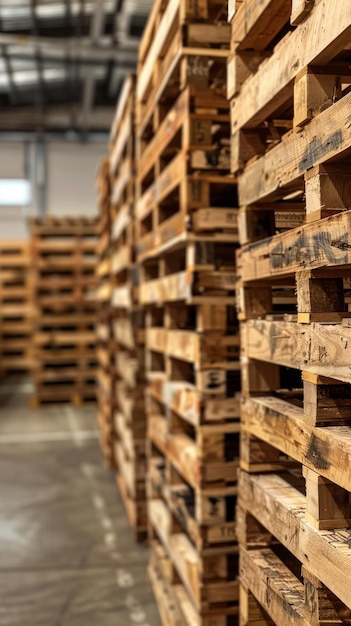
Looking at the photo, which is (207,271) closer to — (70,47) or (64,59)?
(70,47)

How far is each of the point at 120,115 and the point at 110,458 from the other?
12.5 feet

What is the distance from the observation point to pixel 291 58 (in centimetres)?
197

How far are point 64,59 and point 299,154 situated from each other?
10.9m

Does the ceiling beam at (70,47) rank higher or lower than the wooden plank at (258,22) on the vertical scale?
higher

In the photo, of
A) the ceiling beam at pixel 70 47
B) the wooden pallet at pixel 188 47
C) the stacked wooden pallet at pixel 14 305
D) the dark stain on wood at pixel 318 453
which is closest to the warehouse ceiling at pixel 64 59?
the ceiling beam at pixel 70 47

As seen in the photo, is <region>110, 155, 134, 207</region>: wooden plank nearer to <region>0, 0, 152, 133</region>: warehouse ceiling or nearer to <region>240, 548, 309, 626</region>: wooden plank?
<region>240, 548, 309, 626</region>: wooden plank

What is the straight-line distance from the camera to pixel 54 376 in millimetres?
12383

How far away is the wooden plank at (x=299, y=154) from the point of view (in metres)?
1.68

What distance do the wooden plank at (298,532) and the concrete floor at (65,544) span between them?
1985 millimetres

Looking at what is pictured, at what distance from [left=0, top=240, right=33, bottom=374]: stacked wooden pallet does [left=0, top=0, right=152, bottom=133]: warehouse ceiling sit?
2925 mm

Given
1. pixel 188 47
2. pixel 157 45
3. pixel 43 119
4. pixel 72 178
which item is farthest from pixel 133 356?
pixel 72 178

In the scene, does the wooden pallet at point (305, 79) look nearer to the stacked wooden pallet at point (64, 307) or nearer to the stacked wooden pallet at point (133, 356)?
the stacked wooden pallet at point (133, 356)

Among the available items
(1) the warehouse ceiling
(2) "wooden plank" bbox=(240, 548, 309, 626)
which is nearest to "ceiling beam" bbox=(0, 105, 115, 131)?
(1) the warehouse ceiling

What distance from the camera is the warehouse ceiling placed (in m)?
11.2
